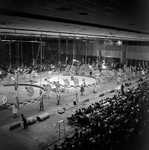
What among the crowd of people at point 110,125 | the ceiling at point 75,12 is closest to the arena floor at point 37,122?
the crowd of people at point 110,125

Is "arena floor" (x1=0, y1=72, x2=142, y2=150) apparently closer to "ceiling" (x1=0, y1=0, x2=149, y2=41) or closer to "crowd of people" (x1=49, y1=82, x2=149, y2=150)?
"crowd of people" (x1=49, y1=82, x2=149, y2=150)

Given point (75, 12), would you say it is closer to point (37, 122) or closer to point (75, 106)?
point (37, 122)

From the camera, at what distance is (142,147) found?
6.14m

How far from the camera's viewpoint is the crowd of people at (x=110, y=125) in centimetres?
572

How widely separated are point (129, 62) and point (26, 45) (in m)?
17.8

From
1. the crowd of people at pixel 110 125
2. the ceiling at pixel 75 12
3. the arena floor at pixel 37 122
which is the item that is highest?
the ceiling at pixel 75 12

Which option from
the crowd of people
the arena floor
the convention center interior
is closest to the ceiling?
the convention center interior

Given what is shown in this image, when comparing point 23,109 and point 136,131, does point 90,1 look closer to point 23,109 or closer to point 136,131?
point 136,131

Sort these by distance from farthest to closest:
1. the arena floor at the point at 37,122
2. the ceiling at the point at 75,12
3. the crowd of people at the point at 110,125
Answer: the arena floor at the point at 37,122
the crowd of people at the point at 110,125
the ceiling at the point at 75,12

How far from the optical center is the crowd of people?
5.72 meters

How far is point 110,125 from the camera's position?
7059 millimetres

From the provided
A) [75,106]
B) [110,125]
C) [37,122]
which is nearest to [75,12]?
[110,125]

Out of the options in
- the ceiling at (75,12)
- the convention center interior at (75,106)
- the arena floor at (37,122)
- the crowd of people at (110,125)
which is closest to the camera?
the ceiling at (75,12)

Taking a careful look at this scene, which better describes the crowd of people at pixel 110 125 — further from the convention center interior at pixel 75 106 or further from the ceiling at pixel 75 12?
the ceiling at pixel 75 12
